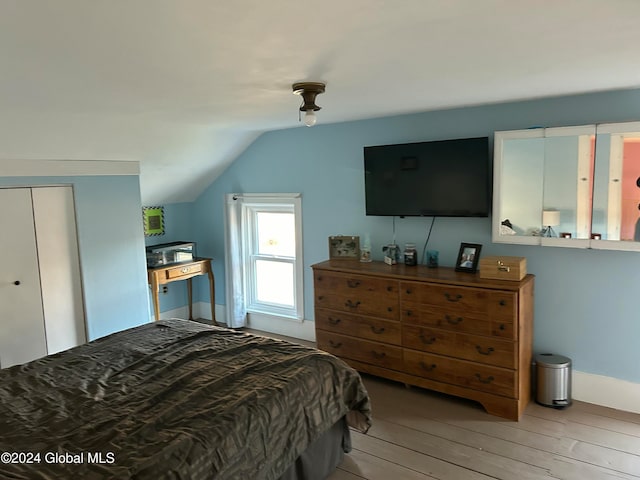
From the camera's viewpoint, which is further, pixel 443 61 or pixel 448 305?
pixel 448 305

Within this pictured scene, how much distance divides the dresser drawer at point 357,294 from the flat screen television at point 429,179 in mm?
665

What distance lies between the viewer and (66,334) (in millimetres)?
3980

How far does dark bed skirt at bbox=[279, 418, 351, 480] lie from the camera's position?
2424 millimetres

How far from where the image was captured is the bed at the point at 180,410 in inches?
72.2

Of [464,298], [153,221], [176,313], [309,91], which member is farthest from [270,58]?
[176,313]

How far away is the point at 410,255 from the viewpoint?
3.88 m

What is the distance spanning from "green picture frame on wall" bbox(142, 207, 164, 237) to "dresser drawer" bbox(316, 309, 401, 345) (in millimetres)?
2266

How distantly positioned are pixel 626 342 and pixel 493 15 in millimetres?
2724

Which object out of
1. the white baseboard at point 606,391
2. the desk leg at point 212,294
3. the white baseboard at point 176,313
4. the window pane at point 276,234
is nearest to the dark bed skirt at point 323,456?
the white baseboard at point 606,391

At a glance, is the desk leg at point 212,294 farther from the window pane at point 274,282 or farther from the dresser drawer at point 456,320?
the dresser drawer at point 456,320

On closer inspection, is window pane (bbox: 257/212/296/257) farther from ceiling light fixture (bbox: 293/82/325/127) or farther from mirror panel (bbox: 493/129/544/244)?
ceiling light fixture (bbox: 293/82/325/127)

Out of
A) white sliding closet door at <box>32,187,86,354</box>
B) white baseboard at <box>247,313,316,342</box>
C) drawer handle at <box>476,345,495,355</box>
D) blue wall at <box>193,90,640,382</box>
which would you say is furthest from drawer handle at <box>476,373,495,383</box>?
white sliding closet door at <box>32,187,86,354</box>

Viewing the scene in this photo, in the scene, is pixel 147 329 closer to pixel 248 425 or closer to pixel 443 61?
pixel 248 425

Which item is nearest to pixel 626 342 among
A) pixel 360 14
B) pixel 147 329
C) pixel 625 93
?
pixel 625 93
